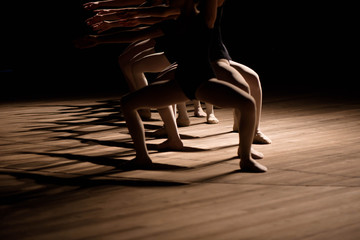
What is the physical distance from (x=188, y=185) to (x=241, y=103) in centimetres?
53

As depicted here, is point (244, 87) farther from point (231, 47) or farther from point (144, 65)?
point (231, 47)

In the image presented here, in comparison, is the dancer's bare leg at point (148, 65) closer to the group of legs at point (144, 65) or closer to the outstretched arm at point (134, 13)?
the group of legs at point (144, 65)

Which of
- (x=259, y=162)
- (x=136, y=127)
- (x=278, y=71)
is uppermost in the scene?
(x=136, y=127)

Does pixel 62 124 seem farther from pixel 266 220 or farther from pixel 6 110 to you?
pixel 266 220

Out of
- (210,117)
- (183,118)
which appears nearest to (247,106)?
(183,118)

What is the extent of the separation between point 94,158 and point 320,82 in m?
5.14

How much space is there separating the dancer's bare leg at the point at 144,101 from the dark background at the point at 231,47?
16.9ft

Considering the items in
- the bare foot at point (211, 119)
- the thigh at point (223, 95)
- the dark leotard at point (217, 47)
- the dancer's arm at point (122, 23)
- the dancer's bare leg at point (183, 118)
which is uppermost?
the dancer's arm at point (122, 23)

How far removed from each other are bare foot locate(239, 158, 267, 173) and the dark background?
17.3 feet

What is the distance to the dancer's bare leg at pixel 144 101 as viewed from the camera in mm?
3352

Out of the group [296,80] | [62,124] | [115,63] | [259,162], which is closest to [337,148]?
[259,162]

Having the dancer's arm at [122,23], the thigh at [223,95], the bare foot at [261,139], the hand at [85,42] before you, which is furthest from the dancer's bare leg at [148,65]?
the thigh at [223,95]

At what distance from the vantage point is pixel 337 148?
3795 millimetres

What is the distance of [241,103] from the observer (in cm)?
317
